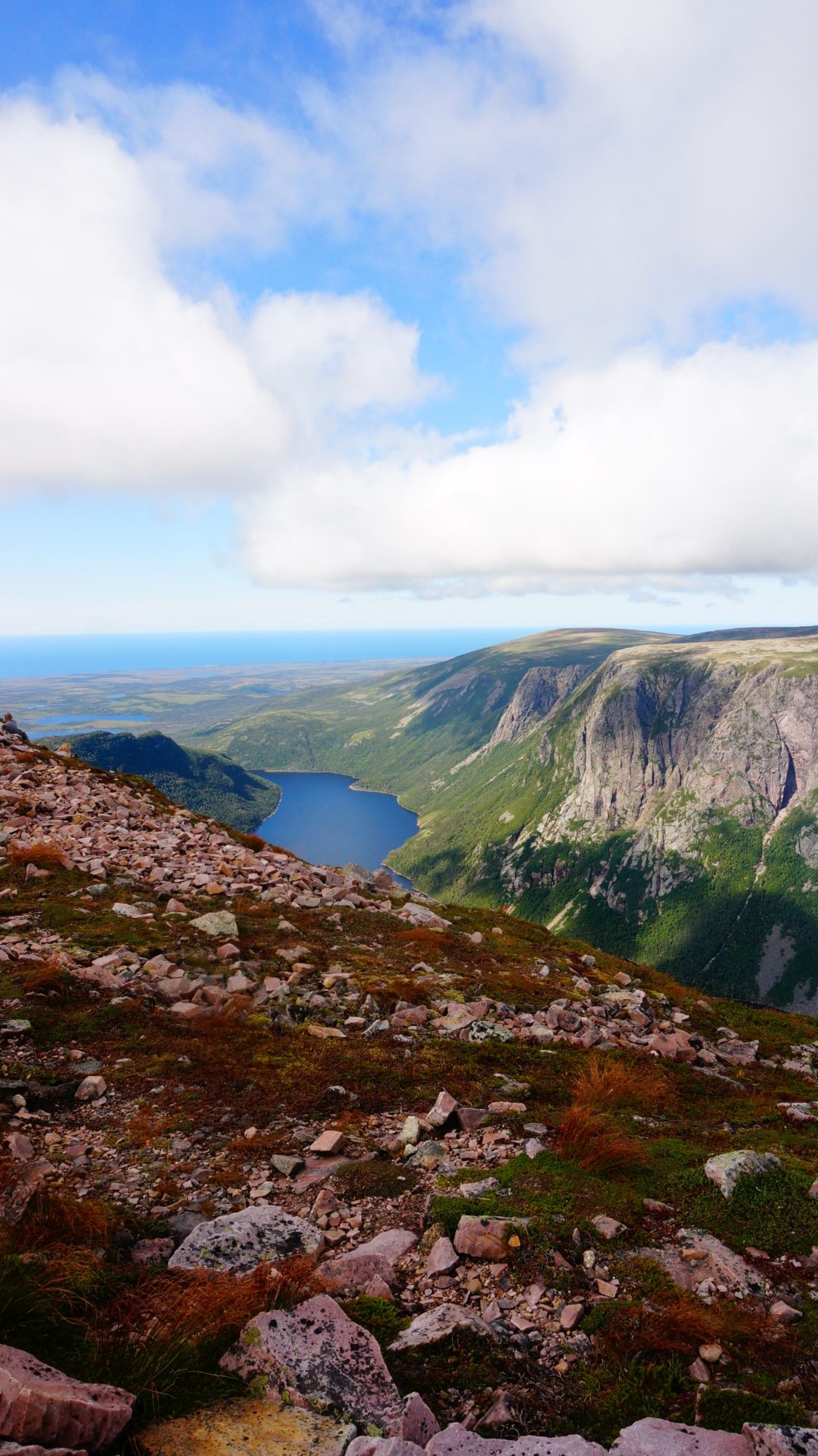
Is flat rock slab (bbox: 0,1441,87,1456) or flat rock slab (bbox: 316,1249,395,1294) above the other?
flat rock slab (bbox: 0,1441,87,1456)

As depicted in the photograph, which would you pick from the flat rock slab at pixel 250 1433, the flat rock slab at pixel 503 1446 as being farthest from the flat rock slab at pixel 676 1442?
the flat rock slab at pixel 250 1433

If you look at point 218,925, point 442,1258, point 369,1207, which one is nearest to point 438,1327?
point 442,1258

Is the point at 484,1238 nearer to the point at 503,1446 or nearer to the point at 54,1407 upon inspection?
the point at 503,1446

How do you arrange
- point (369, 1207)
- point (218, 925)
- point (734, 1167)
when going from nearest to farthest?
point (369, 1207) < point (734, 1167) < point (218, 925)

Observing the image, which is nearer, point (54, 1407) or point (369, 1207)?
point (54, 1407)

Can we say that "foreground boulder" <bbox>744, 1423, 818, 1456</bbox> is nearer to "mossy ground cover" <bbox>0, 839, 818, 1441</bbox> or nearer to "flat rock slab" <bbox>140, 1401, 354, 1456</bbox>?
"mossy ground cover" <bbox>0, 839, 818, 1441</bbox>

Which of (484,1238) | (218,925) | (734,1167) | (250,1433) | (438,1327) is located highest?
(250,1433)

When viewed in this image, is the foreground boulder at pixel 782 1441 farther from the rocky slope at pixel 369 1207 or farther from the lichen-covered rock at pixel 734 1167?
the lichen-covered rock at pixel 734 1167

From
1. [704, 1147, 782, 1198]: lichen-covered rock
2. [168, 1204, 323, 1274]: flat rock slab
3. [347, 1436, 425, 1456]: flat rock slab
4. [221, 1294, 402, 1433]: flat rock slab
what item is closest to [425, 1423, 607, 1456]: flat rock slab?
[347, 1436, 425, 1456]: flat rock slab
